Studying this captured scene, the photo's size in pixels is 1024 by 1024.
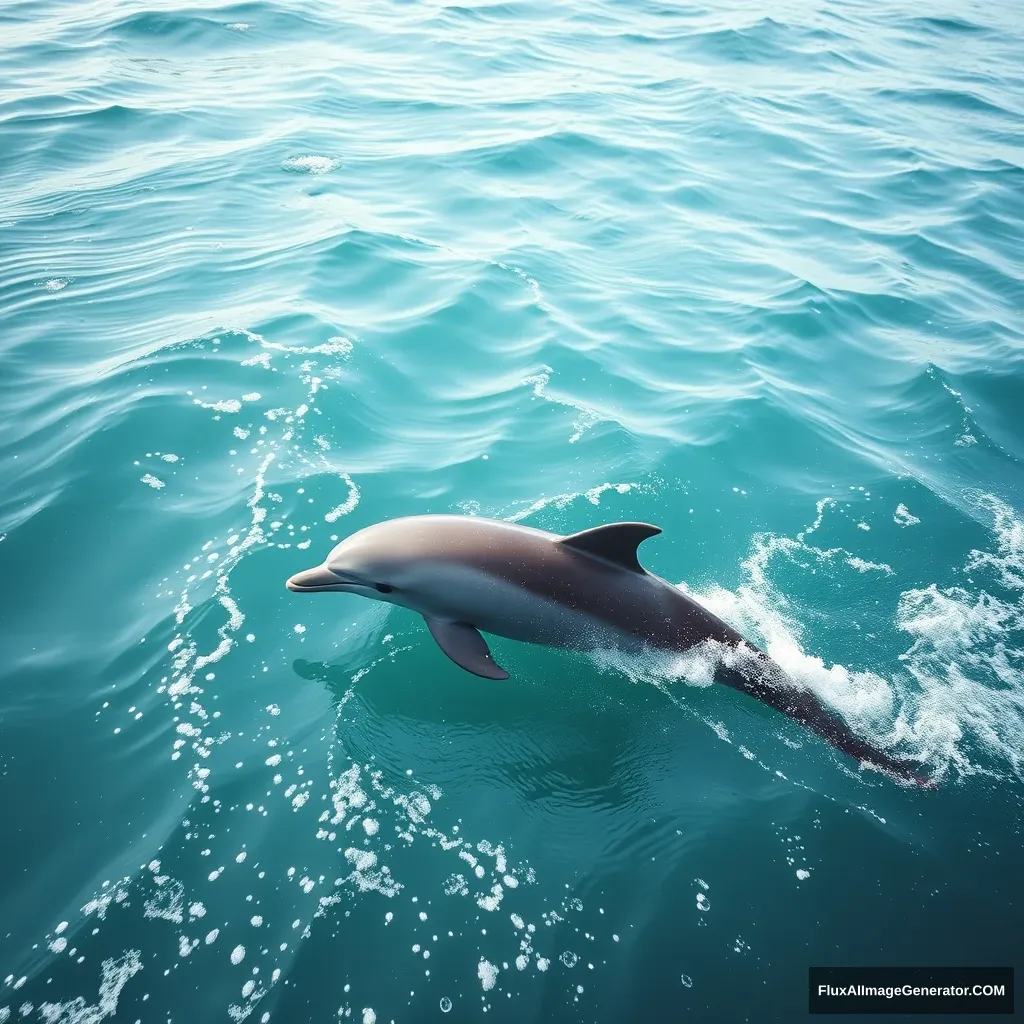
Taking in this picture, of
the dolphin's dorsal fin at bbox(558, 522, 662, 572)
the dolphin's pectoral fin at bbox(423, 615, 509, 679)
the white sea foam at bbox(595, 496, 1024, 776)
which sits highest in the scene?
the dolphin's dorsal fin at bbox(558, 522, 662, 572)

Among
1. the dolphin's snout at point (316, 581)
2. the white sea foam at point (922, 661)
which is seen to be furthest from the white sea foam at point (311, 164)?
the white sea foam at point (922, 661)

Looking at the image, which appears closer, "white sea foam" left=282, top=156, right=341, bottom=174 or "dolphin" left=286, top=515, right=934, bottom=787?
"dolphin" left=286, top=515, right=934, bottom=787

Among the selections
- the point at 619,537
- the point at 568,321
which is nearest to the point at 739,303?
the point at 568,321

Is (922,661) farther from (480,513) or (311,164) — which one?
(311,164)

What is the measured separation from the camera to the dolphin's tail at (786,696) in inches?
223

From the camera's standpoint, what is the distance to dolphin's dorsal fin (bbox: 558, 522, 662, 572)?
17.7ft

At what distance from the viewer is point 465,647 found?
18.4 ft

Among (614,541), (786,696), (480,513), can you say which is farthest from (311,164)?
(786,696)

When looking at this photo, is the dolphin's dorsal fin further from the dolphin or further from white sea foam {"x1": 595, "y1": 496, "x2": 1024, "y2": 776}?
white sea foam {"x1": 595, "y1": 496, "x2": 1024, "y2": 776}

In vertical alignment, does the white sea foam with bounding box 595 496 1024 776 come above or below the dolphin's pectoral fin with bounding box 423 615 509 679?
below

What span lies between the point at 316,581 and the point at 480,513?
192 cm

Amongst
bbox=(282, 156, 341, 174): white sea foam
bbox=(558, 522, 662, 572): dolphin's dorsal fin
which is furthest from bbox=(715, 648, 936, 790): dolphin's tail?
bbox=(282, 156, 341, 174): white sea foam

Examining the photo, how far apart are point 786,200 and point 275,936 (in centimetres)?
1570

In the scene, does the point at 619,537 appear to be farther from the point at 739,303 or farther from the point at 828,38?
the point at 828,38
